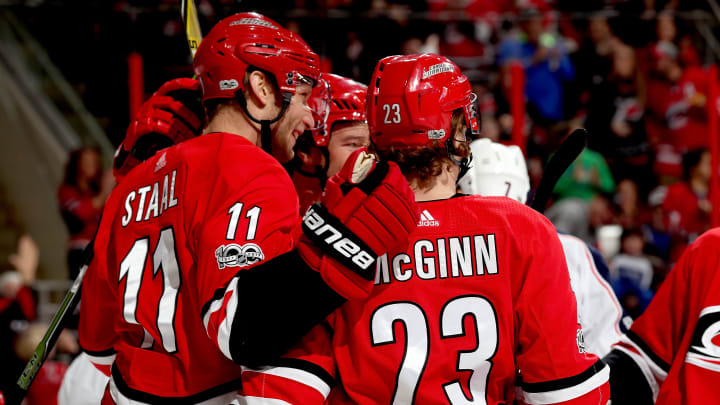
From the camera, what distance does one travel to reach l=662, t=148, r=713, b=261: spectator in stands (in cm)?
658

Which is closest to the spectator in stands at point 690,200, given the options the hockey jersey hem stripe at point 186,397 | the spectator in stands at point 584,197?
the spectator in stands at point 584,197

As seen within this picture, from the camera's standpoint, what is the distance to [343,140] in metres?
2.96

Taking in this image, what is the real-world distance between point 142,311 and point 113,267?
0.23 metres

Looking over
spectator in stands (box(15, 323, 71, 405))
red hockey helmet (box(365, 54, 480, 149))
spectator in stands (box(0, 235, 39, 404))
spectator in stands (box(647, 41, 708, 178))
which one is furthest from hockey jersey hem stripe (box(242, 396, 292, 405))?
spectator in stands (box(647, 41, 708, 178))

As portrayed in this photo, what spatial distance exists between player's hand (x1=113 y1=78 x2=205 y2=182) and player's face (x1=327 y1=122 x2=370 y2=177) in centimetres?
45

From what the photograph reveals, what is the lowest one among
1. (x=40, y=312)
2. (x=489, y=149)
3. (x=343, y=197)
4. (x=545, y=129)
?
(x=40, y=312)

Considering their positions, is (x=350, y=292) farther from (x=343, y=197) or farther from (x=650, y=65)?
(x=650, y=65)

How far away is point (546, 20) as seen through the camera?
7684 millimetres

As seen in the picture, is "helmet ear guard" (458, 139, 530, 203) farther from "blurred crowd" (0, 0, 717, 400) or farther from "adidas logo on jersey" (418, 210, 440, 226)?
"blurred crowd" (0, 0, 717, 400)

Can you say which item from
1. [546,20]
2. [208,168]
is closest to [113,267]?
[208,168]

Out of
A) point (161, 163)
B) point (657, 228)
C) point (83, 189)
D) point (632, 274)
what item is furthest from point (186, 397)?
point (657, 228)

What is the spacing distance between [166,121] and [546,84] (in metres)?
5.50

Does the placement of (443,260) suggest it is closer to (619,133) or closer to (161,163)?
(161,163)

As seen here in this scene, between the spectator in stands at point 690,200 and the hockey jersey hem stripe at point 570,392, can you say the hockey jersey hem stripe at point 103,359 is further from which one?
the spectator in stands at point 690,200
